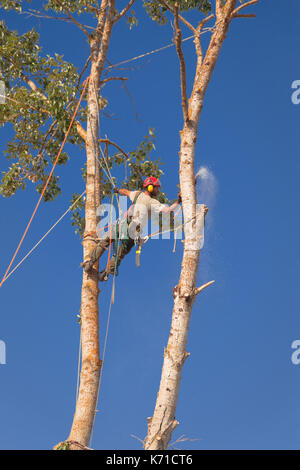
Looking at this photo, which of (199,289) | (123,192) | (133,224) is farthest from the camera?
(123,192)

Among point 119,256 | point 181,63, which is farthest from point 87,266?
point 181,63

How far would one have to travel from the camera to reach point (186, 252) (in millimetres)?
6359

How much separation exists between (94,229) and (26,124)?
3563mm

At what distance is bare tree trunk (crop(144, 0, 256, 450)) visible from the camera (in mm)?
5539

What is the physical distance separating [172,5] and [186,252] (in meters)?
5.90

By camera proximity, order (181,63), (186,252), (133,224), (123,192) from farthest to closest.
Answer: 1. (123,192)
2. (133,224)
3. (181,63)
4. (186,252)

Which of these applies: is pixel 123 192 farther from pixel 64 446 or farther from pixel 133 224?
pixel 64 446

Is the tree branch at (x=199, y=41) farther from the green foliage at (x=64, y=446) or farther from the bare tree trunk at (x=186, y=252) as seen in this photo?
the green foliage at (x=64, y=446)

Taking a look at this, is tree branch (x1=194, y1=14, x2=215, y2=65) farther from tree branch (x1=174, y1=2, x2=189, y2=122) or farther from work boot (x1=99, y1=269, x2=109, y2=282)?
work boot (x1=99, y1=269, x2=109, y2=282)

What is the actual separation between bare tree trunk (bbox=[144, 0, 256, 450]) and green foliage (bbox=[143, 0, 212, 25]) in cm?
295

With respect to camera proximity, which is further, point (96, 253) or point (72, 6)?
point (72, 6)
